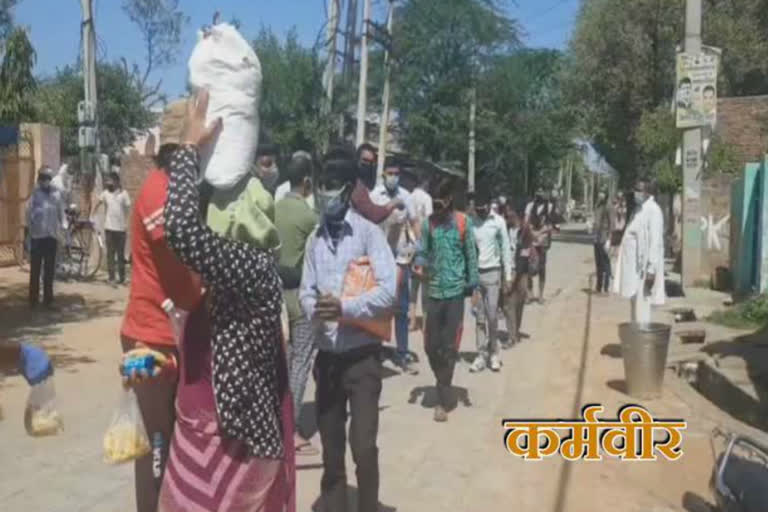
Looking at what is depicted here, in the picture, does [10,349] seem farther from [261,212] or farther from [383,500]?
[383,500]

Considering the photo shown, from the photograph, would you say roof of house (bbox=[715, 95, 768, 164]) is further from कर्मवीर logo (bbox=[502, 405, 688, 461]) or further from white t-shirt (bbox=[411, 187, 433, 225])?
कर्मवीर logo (bbox=[502, 405, 688, 461])

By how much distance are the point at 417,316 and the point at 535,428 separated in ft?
18.2

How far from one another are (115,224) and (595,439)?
31.2 feet

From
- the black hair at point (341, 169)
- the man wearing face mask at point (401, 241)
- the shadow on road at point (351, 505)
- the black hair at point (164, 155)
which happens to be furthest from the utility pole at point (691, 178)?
the black hair at point (164, 155)

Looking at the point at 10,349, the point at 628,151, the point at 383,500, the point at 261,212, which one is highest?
the point at 628,151

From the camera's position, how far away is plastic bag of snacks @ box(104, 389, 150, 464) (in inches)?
106

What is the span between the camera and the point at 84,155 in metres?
16.0

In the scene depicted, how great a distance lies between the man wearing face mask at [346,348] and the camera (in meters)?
4.02

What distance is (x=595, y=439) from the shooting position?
6.49m

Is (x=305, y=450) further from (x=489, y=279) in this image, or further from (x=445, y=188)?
(x=489, y=279)

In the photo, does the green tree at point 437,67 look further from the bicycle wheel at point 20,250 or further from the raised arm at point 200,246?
the raised arm at point 200,246

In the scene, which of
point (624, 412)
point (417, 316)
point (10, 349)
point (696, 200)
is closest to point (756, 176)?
point (696, 200)

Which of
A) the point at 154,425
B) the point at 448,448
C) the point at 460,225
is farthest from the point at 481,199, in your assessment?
the point at 154,425

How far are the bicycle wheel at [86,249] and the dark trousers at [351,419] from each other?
464 inches
